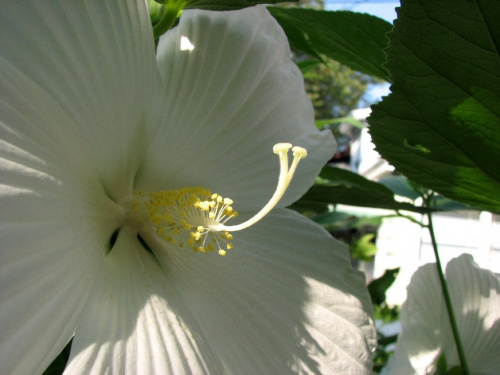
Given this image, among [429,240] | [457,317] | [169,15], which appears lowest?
[429,240]

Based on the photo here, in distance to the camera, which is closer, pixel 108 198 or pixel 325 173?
pixel 108 198

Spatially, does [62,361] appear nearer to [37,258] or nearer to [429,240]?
[37,258]

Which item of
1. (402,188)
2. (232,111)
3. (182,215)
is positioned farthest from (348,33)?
(402,188)

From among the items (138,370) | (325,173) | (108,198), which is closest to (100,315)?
(138,370)

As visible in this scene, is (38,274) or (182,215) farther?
(182,215)

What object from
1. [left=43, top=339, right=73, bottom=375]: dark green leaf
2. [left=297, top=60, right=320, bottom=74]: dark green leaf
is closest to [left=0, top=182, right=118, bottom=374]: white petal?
[left=43, top=339, right=73, bottom=375]: dark green leaf

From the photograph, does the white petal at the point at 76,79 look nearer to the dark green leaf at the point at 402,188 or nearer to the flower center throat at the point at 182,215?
the flower center throat at the point at 182,215

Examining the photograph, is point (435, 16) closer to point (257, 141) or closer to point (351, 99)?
point (257, 141)

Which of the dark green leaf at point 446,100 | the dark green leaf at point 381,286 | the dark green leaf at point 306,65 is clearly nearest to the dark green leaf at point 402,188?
the dark green leaf at point 381,286
